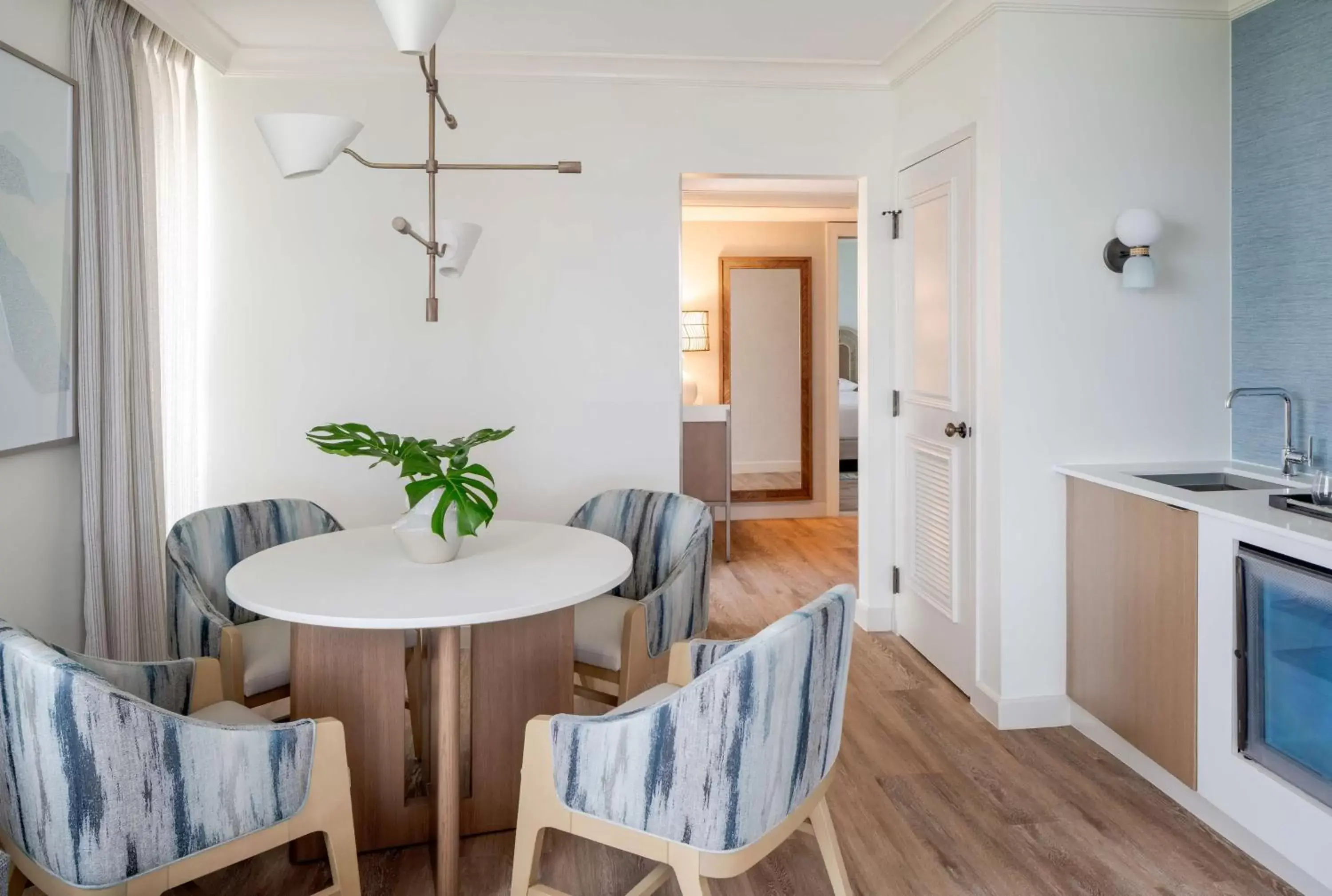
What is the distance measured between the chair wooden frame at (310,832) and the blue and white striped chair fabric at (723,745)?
41 centimetres

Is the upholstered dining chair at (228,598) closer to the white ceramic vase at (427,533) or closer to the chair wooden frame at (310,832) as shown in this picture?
the white ceramic vase at (427,533)

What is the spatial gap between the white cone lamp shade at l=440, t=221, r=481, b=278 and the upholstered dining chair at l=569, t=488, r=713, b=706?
974 mm

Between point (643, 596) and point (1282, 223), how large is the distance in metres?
2.29

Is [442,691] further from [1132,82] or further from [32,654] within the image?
[1132,82]

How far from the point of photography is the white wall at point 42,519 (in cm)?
256

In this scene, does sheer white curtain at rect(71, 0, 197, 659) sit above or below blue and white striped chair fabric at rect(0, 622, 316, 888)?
above

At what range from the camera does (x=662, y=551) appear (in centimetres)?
302

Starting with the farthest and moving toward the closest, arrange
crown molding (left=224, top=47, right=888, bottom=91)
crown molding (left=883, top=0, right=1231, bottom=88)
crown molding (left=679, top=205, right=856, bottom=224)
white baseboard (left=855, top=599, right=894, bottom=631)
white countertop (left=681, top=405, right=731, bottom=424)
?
crown molding (left=679, top=205, right=856, bottom=224) < white countertop (left=681, top=405, right=731, bottom=424) < white baseboard (left=855, top=599, right=894, bottom=631) < crown molding (left=224, top=47, right=888, bottom=91) < crown molding (left=883, top=0, right=1231, bottom=88)

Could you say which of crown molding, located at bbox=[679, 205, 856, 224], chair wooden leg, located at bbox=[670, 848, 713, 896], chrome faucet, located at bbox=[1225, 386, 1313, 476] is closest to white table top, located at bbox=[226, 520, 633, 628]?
chair wooden leg, located at bbox=[670, 848, 713, 896]

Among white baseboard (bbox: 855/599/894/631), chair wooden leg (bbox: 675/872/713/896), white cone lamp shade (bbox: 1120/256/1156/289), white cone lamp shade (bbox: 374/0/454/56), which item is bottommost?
white baseboard (bbox: 855/599/894/631)

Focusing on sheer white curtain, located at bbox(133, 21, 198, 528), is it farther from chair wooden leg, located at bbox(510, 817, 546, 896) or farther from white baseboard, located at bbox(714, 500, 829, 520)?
white baseboard, located at bbox(714, 500, 829, 520)

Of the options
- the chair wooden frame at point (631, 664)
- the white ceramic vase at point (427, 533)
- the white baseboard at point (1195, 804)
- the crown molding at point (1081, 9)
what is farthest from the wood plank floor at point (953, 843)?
the crown molding at point (1081, 9)

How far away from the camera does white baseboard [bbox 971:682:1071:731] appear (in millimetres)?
3010

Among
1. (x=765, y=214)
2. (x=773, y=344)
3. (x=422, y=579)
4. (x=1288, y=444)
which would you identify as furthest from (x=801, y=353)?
(x=422, y=579)
